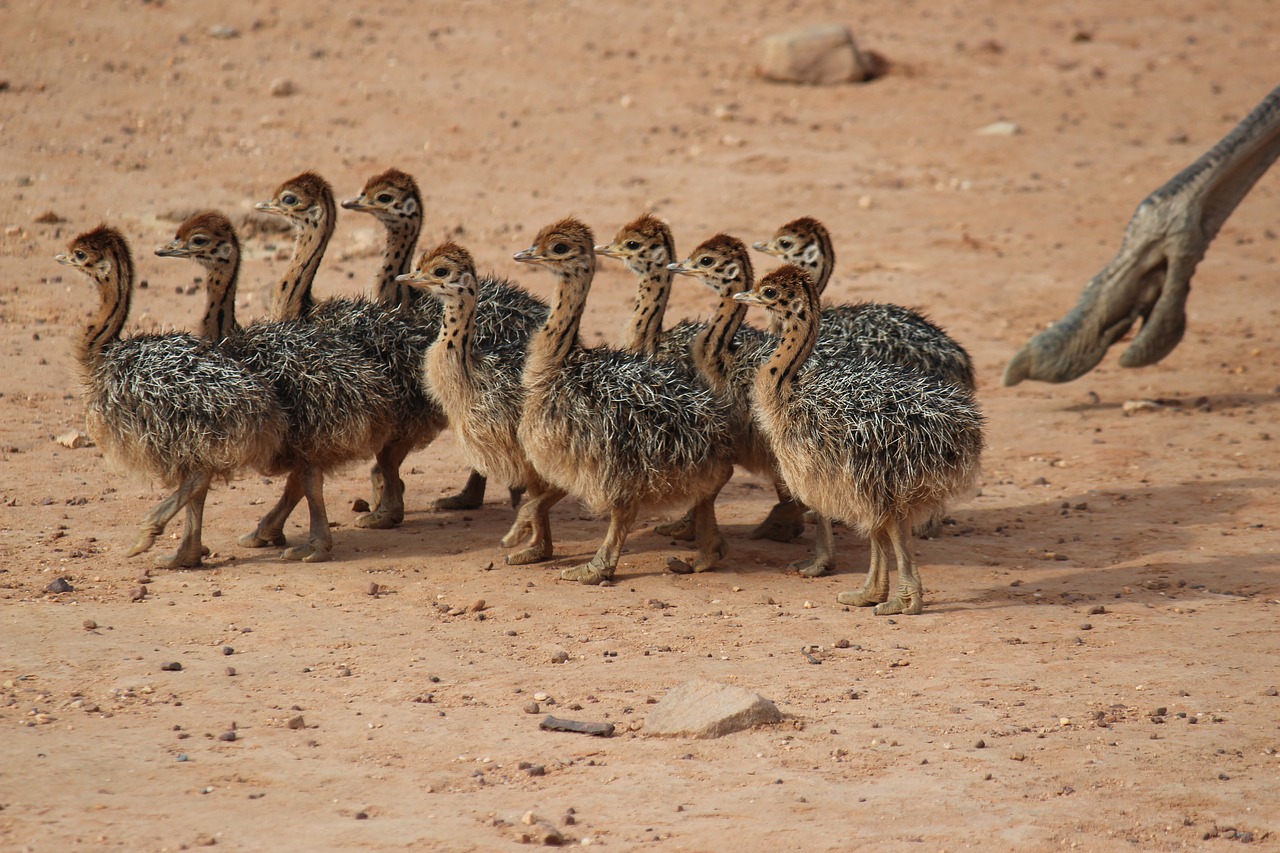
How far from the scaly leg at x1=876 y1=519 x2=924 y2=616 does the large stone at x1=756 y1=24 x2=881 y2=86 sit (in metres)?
11.0

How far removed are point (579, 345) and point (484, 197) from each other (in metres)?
6.54

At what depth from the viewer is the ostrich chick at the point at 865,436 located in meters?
6.88

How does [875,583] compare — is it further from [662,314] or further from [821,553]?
[662,314]

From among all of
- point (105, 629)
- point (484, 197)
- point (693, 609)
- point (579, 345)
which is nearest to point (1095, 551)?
point (693, 609)

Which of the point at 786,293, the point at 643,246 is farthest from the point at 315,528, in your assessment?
the point at 786,293

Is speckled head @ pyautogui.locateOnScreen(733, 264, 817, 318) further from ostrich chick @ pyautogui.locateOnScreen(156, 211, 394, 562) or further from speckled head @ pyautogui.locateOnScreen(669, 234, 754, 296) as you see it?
ostrich chick @ pyautogui.locateOnScreen(156, 211, 394, 562)

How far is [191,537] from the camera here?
289 inches

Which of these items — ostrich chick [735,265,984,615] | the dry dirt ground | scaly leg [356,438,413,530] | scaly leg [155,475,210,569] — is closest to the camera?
the dry dirt ground

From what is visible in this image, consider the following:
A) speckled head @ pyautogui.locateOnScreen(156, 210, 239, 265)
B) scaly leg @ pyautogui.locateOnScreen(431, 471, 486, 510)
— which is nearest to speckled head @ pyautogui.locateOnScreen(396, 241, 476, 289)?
speckled head @ pyautogui.locateOnScreen(156, 210, 239, 265)

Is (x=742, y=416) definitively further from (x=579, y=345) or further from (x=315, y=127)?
(x=315, y=127)

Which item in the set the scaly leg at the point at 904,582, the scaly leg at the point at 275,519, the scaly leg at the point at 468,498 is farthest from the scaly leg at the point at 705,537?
the scaly leg at the point at 275,519

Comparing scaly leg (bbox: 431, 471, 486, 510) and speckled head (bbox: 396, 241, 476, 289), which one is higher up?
speckled head (bbox: 396, 241, 476, 289)

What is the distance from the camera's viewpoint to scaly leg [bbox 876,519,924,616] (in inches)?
279

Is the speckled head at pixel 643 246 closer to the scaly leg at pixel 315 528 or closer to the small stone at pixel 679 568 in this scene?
the small stone at pixel 679 568
